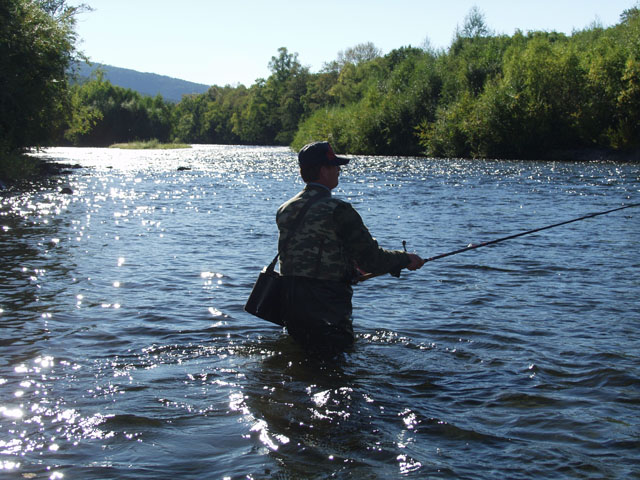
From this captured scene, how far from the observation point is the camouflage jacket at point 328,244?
559cm

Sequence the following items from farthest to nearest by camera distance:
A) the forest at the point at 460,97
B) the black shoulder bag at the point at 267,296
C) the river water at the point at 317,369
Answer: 1. the forest at the point at 460,97
2. the black shoulder bag at the point at 267,296
3. the river water at the point at 317,369

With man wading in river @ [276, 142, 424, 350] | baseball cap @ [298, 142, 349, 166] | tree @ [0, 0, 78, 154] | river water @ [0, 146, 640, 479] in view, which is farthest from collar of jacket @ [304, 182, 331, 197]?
tree @ [0, 0, 78, 154]

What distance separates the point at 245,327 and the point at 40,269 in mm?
5156

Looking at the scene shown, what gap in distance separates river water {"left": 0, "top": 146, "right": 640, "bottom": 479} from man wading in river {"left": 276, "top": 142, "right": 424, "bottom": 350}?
601 millimetres

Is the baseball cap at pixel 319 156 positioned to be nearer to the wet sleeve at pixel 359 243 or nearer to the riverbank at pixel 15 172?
the wet sleeve at pixel 359 243

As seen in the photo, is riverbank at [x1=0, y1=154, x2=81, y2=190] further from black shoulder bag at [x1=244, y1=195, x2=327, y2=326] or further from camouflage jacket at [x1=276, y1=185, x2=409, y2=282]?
camouflage jacket at [x1=276, y1=185, x2=409, y2=282]

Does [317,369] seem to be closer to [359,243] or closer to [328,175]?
[359,243]

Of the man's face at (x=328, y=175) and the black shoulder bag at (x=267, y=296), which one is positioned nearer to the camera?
the man's face at (x=328, y=175)

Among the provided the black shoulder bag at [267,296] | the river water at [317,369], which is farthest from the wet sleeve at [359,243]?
the river water at [317,369]

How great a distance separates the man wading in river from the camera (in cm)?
561

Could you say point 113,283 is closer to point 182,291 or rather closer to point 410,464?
point 182,291

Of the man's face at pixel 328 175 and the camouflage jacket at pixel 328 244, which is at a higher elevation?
the man's face at pixel 328 175

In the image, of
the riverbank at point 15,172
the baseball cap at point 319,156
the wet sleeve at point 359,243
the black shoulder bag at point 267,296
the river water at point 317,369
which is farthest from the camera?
the riverbank at point 15,172

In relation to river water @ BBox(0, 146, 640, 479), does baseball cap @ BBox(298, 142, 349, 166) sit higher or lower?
higher
